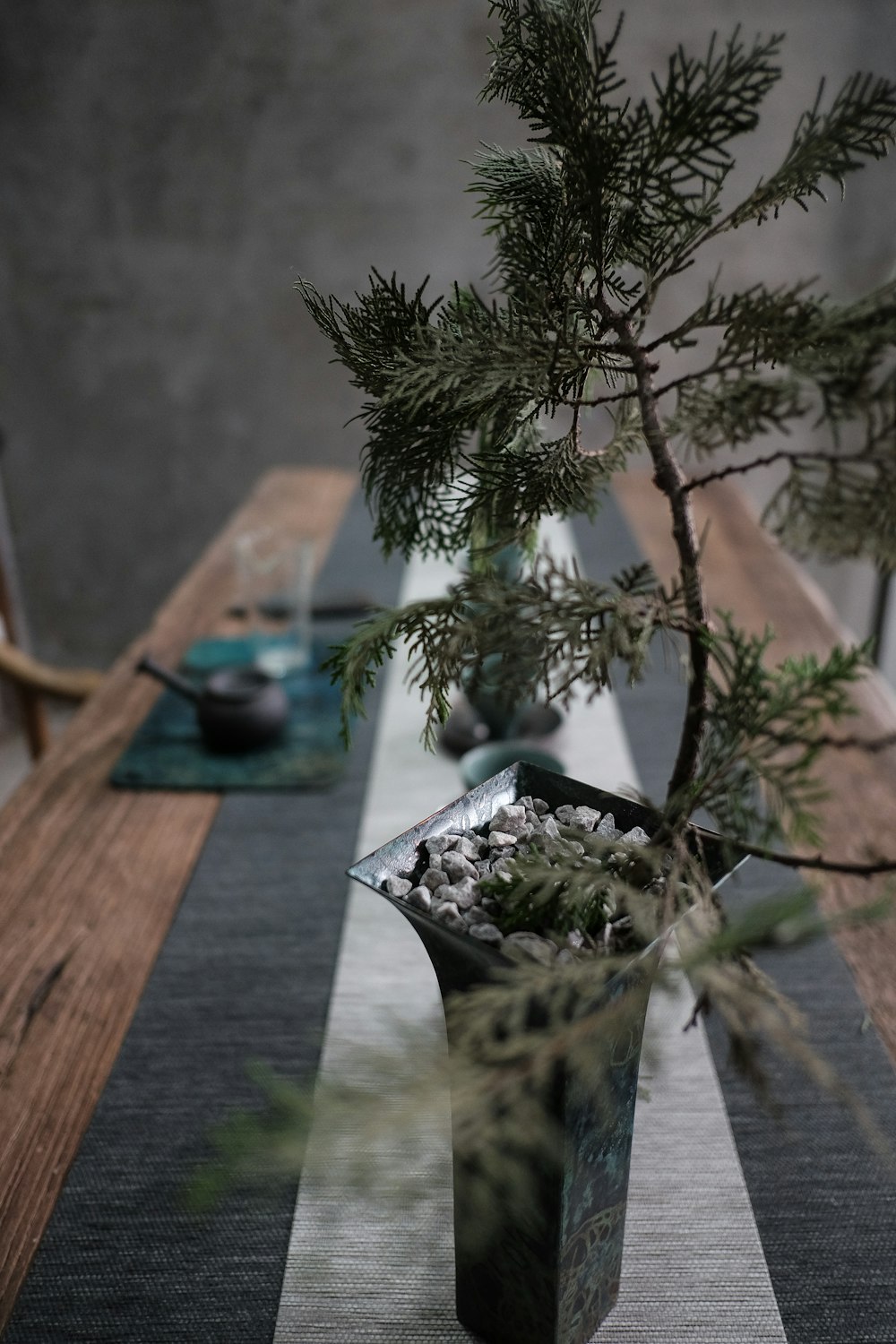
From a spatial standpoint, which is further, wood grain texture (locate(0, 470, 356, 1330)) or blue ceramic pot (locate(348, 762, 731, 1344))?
wood grain texture (locate(0, 470, 356, 1330))

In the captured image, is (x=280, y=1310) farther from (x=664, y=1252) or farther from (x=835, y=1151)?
(x=835, y=1151)

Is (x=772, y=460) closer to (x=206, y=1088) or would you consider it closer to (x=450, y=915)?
(x=450, y=915)

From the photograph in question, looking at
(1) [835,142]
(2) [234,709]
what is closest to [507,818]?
(1) [835,142]

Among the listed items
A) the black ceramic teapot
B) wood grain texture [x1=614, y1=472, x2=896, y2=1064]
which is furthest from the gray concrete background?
the black ceramic teapot

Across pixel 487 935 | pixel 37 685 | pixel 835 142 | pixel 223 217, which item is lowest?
pixel 37 685

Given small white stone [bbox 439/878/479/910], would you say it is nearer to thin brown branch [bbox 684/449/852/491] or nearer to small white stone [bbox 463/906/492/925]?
small white stone [bbox 463/906/492/925]

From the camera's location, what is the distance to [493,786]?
2.17 feet

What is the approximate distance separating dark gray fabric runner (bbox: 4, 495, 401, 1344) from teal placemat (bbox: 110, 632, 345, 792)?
1.3 inches

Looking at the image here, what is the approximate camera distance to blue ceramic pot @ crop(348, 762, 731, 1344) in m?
0.56

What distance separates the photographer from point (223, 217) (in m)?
3.08

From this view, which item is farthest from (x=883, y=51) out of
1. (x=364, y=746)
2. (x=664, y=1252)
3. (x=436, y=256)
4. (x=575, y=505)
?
(x=664, y=1252)

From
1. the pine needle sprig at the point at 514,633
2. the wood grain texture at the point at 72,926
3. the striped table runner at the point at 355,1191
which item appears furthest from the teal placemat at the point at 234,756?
the pine needle sprig at the point at 514,633

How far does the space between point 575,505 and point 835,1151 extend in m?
0.52

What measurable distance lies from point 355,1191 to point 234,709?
2.94 feet
